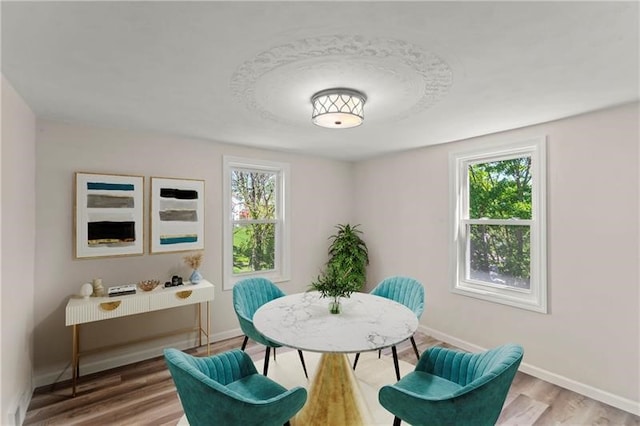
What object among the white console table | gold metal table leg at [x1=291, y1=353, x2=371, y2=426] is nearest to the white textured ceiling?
the white console table

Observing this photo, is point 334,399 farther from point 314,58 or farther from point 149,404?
point 314,58

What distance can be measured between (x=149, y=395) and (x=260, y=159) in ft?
8.67

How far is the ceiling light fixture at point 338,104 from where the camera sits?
80.2 inches

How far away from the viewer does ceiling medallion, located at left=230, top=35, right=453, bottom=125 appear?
155 cm

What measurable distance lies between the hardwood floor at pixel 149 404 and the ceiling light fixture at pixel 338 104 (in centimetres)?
240

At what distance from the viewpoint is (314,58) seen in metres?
1.65

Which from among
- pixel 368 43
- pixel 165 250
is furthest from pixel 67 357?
pixel 368 43

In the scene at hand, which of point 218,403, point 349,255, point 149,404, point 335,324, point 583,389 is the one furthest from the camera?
point 349,255

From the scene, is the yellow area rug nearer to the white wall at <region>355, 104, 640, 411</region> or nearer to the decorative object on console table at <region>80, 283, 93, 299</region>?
the white wall at <region>355, 104, 640, 411</region>

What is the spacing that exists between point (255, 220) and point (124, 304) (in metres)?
1.72

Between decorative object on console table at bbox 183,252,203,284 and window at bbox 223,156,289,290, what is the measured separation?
Answer: 38 centimetres

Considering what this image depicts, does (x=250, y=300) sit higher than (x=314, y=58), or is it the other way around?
(x=314, y=58)

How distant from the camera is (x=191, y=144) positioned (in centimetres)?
342

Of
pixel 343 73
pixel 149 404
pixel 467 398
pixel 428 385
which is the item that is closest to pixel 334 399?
pixel 428 385
